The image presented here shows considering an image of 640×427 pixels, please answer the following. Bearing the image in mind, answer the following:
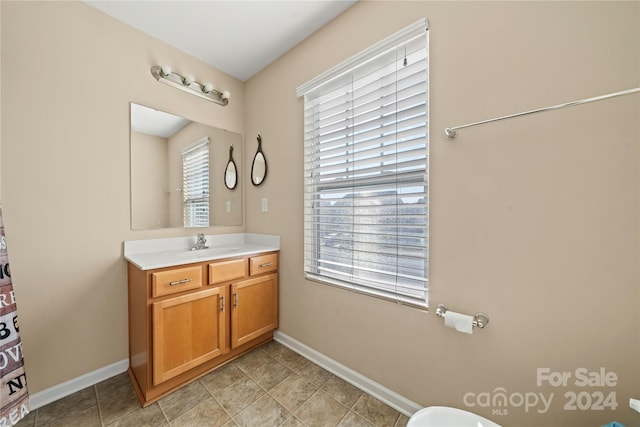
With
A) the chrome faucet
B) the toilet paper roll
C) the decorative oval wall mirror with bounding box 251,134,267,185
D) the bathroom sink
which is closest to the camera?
the bathroom sink

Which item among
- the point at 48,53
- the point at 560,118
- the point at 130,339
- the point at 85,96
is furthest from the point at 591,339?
the point at 48,53

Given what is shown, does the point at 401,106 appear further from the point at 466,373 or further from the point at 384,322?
the point at 466,373

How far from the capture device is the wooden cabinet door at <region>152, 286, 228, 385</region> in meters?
1.47

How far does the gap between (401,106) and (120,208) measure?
2064 mm

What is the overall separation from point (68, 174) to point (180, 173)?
0.68m

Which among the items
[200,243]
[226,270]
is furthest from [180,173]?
[226,270]

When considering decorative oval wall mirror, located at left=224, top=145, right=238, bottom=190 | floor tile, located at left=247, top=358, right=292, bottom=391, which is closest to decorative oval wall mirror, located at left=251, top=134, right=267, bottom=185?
decorative oval wall mirror, located at left=224, top=145, right=238, bottom=190

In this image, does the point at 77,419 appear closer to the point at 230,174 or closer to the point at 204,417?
the point at 204,417

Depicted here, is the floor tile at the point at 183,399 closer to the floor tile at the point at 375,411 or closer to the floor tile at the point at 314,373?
the floor tile at the point at 314,373

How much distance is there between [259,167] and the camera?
2.33m

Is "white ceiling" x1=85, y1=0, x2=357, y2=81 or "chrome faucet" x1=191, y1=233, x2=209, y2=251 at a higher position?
"white ceiling" x1=85, y1=0, x2=357, y2=81

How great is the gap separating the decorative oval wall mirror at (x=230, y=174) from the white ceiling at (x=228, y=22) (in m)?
0.85

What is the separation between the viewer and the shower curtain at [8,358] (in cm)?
115

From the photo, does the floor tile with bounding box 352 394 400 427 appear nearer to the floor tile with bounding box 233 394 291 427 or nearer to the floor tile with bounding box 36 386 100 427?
the floor tile with bounding box 233 394 291 427
